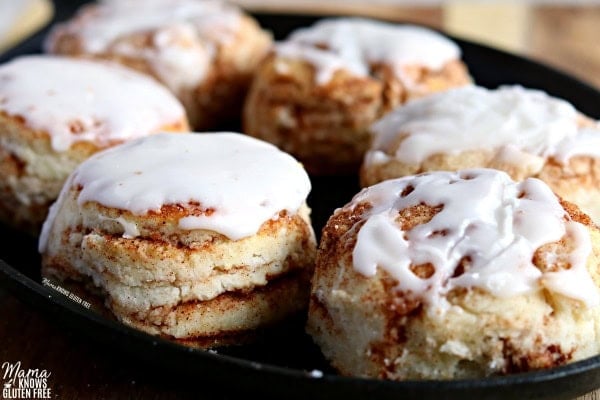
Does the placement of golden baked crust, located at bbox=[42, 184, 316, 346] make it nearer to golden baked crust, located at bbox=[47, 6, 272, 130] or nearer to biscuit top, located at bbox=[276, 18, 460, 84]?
biscuit top, located at bbox=[276, 18, 460, 84]

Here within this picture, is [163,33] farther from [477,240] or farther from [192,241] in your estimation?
[477,240]


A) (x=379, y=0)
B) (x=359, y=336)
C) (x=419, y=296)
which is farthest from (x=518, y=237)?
(x=379, y=0)

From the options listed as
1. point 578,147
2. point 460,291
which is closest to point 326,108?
point 578,147

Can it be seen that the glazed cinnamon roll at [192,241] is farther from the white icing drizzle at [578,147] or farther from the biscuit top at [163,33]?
the biscuit top at [163,33]

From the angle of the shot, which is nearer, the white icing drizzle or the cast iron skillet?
the cast iron skillet

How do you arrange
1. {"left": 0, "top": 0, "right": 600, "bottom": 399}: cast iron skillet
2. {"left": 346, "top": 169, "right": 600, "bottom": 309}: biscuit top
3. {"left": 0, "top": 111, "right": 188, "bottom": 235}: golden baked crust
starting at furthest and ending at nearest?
{"left": 0, "top": 111, "right": 188, "bottom": 235}: golden baked crust < {"left": 346, "top": 169, "right": 600, "bottom": 309}: biscuit top < {"left": 0, "top": 0, "right": 600, "bottom": 399}: cast iron skillet

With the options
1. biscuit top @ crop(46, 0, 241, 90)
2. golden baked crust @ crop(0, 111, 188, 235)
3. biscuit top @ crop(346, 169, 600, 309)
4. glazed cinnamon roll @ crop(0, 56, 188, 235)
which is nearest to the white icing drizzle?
biscuit top @ crop(346, 169, 600, 309)

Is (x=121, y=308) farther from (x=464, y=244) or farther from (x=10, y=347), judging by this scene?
(x=464, y=244)
